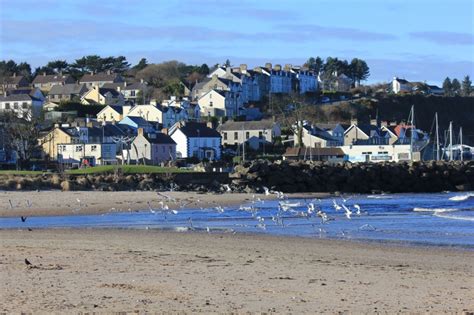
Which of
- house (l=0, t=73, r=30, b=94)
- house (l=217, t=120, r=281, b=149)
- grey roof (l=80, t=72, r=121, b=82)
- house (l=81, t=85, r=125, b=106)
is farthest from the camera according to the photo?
grey roof (l=80, t=72, r=121, b=82)

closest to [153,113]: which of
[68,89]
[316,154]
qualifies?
[316,154]

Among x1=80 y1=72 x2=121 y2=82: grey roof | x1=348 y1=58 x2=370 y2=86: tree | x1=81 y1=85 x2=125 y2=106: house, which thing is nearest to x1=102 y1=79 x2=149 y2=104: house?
x1=81 y1=85 x2=125 y2=106: house

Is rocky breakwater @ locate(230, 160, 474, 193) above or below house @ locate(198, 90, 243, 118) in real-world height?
below

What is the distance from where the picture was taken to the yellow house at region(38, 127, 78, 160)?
74.9 metres

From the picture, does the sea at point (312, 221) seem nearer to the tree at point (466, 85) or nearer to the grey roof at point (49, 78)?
the grey roof at point (49, 78)

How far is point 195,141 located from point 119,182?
29.3 meters

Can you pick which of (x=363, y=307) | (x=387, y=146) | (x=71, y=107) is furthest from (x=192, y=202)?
(x=71, y=107)

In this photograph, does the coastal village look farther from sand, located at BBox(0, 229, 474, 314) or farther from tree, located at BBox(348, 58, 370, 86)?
sand, located at BBox(0, 229, 474, 314)

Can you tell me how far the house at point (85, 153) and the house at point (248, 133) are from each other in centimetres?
1806

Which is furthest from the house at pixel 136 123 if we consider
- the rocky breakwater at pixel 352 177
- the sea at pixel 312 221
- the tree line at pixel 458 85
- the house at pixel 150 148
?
the tree line at pixel 458 85

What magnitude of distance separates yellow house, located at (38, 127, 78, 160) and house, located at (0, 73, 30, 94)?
49222 mm

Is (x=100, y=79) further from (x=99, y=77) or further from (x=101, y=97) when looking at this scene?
(x=101, y=97)

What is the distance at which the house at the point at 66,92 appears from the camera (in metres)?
118

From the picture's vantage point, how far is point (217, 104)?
348 feet
